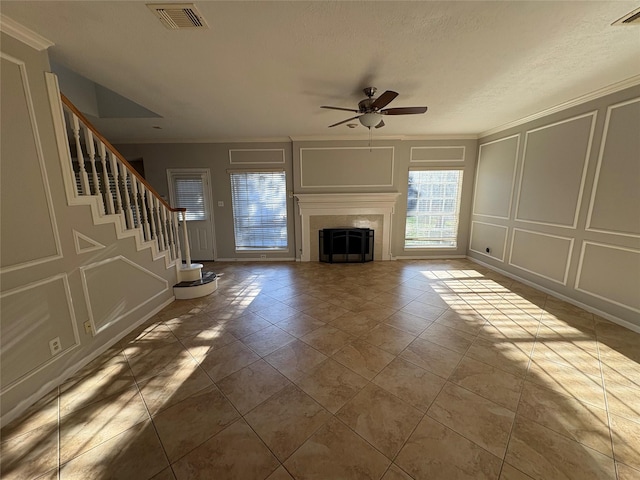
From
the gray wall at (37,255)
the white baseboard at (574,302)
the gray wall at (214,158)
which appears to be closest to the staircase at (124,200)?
the gray wall at (37,255)

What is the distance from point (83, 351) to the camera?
6.88ft

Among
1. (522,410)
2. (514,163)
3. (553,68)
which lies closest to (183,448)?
(522,410)

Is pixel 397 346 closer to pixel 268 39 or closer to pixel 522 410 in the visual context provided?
pixel 522 410

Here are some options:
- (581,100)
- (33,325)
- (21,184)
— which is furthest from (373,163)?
(33,325)

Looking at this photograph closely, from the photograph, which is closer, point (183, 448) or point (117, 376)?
point (183, 448)

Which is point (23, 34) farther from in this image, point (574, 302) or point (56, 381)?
point (574, 302)

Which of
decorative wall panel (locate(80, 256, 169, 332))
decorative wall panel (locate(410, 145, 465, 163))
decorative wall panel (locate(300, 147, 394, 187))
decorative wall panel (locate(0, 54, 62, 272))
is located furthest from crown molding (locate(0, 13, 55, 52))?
decorative wall panel (locate(410, 145, 465, 163))

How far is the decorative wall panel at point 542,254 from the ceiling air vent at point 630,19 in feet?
7.89

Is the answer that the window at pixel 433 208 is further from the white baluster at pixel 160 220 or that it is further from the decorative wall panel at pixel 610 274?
the white baluster at pixel 160 220

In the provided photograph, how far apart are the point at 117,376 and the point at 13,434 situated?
1.77 ft

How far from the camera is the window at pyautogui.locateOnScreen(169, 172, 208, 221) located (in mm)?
5199

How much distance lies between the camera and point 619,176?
2691 mm

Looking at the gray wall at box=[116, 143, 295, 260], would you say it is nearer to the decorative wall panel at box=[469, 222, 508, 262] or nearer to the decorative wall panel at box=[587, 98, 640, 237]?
the decorative wall panel at box=[469, 222, 508, 262]

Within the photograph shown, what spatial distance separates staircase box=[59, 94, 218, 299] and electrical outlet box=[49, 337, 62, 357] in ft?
3.28
